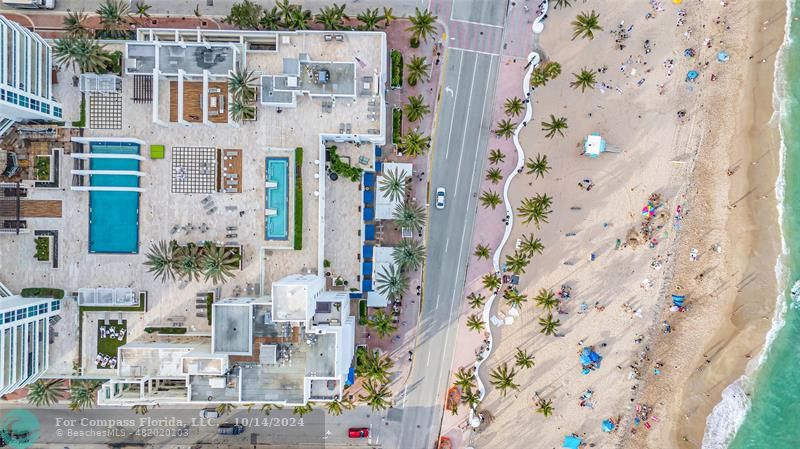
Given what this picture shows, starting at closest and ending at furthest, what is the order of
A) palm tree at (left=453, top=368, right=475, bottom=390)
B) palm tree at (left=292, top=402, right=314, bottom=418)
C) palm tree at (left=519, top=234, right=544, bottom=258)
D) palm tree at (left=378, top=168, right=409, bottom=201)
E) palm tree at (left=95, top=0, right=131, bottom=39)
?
1. palm tree at (left=95, top=0, right=131, bottom=39)
2. palm tree at (left=378, top=168, right=409, bottom=201)
3. palm tree at (left=292, top=402, right=314, bottom=418)
4. palm tree at (left=519, top=234, right=544, bottom=258)
5. palm tree at (left=453, top=368, right=475, bottom=390)

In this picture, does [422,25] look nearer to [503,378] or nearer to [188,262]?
[188,262]

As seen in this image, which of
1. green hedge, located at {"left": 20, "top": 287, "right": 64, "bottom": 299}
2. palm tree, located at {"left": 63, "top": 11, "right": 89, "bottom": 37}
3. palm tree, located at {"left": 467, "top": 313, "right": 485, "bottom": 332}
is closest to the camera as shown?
palm tree, located at {"left": 63, "top": 11, "right": 89, "bottom": 37}

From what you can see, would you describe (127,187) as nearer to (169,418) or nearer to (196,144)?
(196,144)

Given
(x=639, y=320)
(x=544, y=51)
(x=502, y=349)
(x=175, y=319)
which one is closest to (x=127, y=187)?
(x=175, y=319)

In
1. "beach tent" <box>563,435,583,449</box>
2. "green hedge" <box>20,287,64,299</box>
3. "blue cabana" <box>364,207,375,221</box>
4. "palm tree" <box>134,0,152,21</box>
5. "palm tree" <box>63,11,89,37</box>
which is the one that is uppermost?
"palm tree" <box>134,0,152,21</box>

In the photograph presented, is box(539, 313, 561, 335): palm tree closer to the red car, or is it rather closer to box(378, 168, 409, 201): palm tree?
box(378, 168, 409, 201): palm tree

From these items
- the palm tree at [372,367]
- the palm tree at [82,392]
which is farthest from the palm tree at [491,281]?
the palm tree at [82,392]

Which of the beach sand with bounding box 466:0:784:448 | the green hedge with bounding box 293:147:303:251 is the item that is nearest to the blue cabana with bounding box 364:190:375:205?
the green hedge with bounding box 293:147:303:251

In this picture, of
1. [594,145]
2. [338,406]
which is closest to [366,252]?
[338,406]
